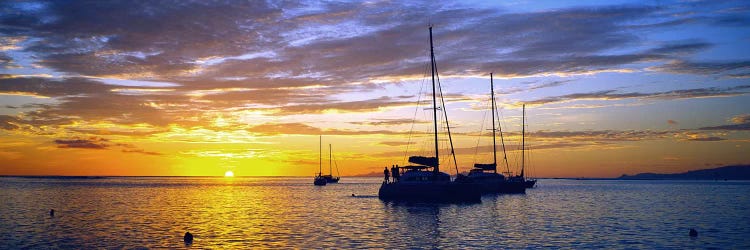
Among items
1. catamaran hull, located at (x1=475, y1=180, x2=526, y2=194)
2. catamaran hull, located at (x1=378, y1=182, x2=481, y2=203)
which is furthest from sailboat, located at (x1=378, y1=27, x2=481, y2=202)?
catamaran hull, located at (x1=475, y1=180, x2=526, y2=194)

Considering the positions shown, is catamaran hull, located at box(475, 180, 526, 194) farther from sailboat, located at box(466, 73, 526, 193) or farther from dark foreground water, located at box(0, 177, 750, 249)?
dark foreground water, located at box(0, 177, 750, 249)

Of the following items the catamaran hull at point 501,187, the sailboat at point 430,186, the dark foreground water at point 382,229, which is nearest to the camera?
the dark foreground water at point 382,229

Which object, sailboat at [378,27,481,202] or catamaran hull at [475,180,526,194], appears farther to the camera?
catamaran hull at [475,180,526,194]

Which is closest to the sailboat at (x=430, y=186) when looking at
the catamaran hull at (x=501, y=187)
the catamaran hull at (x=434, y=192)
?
the catamaran hull at (x=434, y=192)

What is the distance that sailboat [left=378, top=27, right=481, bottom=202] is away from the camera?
6234 cm

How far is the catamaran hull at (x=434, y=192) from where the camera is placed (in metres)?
62.4

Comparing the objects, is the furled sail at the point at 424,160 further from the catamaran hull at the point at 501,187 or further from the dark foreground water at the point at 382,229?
the catamaran hull at the point at 501,187

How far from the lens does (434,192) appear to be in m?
62.7

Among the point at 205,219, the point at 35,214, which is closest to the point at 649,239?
the point at 205,219

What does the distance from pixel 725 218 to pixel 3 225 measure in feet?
195

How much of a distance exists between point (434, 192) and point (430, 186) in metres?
0.79

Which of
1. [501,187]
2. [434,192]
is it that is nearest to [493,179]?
[501,187]

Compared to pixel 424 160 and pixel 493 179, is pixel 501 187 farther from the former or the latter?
pixel 424 160

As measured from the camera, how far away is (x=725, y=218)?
51281 millimetres
